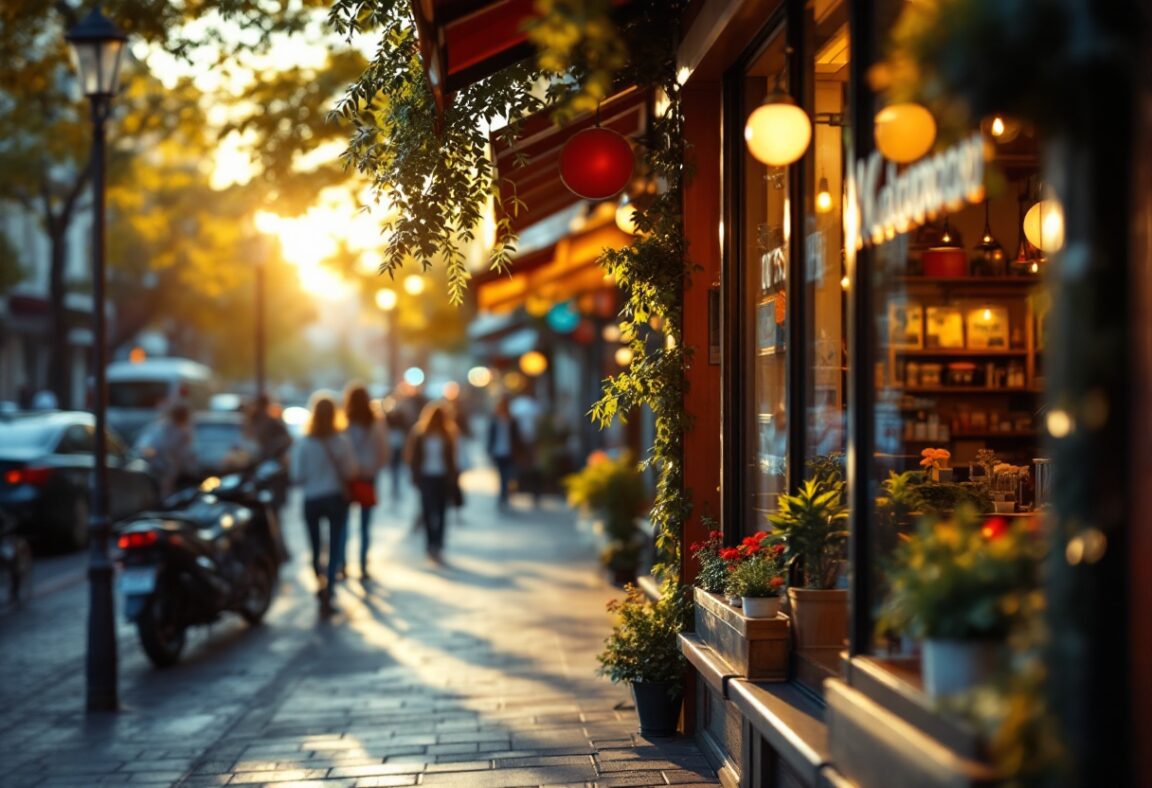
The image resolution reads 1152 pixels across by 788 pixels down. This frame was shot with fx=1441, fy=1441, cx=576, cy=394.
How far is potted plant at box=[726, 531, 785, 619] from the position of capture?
6.07 m

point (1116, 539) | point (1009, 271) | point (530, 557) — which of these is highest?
point (1009, 271)

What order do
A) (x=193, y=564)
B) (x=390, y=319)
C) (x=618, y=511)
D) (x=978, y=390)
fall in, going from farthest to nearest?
(x=390, y=319)
(x=618, y=511)
(x=978, y=390)
(x=193, y=564)

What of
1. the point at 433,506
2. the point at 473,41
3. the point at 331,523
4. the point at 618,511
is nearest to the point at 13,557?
the point at 331,523

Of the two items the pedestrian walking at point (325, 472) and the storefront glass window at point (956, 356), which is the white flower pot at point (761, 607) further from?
the pedestrian walking at point (325, 472)

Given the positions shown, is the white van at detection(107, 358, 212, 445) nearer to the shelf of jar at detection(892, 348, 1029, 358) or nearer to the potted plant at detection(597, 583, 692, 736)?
the shelf of jar at detection(892, 348, 1029, 358)

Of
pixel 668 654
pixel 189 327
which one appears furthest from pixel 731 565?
pixel 189 327

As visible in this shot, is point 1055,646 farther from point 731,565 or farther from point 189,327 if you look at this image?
point 189,327

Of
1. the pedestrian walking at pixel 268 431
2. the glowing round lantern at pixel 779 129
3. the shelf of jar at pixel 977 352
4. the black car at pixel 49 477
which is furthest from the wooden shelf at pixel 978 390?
the black car at pixel 49 477

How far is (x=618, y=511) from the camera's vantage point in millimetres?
14055

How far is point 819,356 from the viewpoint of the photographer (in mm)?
6250

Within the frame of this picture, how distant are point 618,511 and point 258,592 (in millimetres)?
3632

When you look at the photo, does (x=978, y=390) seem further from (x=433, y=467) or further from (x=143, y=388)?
(x=143, y=388)

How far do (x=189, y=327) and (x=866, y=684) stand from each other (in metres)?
53.6

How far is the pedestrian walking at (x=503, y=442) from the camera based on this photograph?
78.3 ft
